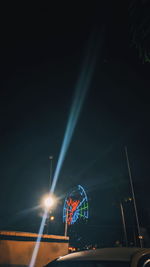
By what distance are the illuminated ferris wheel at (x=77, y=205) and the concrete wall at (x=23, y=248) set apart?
29.2m

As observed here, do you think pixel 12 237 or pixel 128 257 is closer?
pixel 128 257

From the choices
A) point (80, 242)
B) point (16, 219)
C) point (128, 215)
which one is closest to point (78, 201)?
point (16, 219)

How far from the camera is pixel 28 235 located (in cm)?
793

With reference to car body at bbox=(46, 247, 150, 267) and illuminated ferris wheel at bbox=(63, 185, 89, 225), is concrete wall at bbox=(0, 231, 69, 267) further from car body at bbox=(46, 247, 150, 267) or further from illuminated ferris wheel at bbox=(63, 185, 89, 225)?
illuminated ferris wheel at bbox=(63, 185, 89, 225)

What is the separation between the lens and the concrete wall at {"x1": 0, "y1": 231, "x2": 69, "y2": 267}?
720 cm

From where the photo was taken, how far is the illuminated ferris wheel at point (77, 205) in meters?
36.3

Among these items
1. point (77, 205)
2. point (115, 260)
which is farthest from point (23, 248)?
point (77, 205)

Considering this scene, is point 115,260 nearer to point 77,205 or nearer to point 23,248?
point 23,248

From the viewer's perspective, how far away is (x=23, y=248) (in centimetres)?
759

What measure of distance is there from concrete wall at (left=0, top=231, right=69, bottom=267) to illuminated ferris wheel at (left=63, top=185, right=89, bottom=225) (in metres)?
29.2

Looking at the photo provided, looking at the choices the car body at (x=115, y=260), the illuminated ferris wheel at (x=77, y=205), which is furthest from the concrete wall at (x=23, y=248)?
the illuminated ferris wheel at (x=77, y=205)

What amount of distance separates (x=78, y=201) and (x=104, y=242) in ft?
103

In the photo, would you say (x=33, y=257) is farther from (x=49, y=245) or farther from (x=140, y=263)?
(x=140, y=263)

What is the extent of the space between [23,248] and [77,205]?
31.9 m
